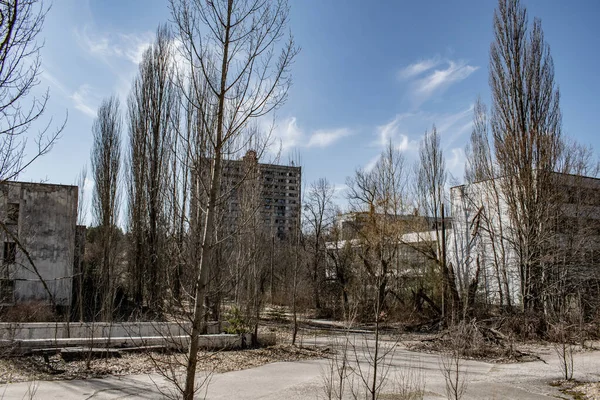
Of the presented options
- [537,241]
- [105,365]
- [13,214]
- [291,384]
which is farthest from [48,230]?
[537,241]

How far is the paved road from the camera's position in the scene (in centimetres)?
711

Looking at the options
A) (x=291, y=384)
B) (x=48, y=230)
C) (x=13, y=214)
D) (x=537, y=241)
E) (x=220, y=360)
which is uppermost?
(x=13, y=214)

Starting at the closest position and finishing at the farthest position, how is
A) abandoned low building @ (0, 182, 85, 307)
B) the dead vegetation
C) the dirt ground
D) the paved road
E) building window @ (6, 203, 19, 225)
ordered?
the paved road < the dirt ground < the dead vegetation < building window @ (6, 203, 19, 225) < abandoned low building @ (0, 182, 85, 307)

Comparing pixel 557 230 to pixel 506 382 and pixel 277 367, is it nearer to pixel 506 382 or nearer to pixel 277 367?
pixel 506 382

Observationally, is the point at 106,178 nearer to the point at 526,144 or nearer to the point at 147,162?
the point at 147,162

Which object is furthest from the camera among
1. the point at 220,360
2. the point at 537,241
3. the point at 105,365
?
the point at 537,241

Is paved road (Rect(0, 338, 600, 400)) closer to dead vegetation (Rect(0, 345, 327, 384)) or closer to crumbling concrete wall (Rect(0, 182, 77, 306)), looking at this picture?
dead vegetation (Rect(0, 345, 327, 384))

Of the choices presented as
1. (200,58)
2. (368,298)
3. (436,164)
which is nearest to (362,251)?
(368,298)

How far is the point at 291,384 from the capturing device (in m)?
8.01

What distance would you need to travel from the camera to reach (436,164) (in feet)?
77.4

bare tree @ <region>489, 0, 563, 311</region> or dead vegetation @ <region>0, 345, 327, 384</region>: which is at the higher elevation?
bare tree @ <region>489, 0, 563, 311</region>

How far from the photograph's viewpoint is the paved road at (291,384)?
711cm

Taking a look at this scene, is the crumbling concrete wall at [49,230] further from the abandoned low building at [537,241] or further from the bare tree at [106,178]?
the abandoned low building at [537,241]

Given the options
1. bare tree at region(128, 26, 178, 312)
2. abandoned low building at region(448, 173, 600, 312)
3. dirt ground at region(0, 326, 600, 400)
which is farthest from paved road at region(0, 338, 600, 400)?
bare tree at region(128, 26, 178, 312)
